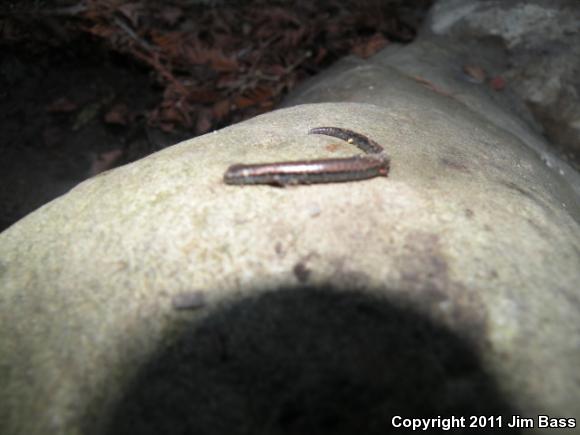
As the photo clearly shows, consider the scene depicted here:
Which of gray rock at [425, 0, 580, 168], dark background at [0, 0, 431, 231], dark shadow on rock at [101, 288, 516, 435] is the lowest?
dark background at [0, 0, 431, 231]

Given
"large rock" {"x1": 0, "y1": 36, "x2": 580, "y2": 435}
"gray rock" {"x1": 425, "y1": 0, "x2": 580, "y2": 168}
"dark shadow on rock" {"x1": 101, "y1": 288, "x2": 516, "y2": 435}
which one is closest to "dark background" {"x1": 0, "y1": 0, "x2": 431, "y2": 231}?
"gray rock" {"x1": 425, "y1": 0, "x2": 580, "y2": 168}

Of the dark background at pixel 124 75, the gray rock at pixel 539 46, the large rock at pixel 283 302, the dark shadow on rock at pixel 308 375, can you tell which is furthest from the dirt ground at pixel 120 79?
the dark shadow on rock at pixel 308 375

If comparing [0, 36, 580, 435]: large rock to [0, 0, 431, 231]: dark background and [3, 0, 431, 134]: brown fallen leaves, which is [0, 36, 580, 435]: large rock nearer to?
[0, 0, 431, 231]: dark background

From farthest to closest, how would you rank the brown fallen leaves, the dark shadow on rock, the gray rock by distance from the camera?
the brown fallen leaves → the gray rock → the dark shadow on rock

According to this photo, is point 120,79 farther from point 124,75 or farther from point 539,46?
point 539,46

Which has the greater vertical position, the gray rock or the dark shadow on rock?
the gray rock

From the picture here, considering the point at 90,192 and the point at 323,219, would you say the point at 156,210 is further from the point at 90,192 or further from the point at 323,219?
the point at 323,219

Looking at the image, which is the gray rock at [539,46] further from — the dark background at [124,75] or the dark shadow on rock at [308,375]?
the dark shadow on rock at [308,375]

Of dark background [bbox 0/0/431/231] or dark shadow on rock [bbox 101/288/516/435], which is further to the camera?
dark background [bbox 0/0/431/231]

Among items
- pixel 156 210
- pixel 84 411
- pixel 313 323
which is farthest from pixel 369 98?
pixel 84 411
